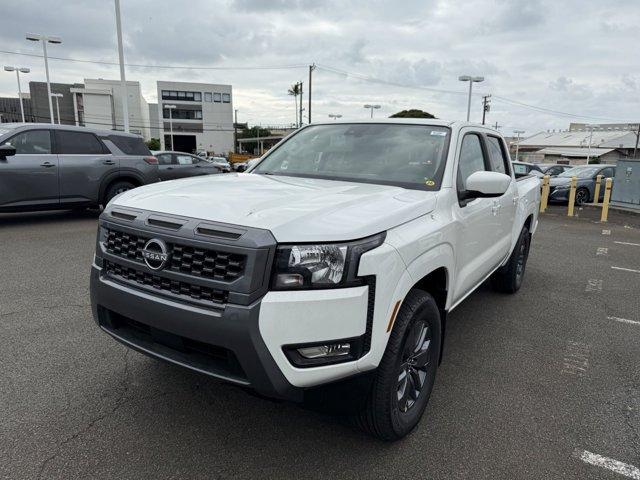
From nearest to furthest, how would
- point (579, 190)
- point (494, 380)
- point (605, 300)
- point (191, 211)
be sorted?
point (191, 211), point (494, 380), point (605, 300), point (579, 190)

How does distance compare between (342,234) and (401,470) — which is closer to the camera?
(342,234)

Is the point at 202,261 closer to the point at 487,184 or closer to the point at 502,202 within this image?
the point at 487,184

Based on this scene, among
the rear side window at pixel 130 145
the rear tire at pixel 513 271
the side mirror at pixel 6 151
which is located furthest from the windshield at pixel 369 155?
the rear side window at pixel 130 145

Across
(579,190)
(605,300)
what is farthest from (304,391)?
(579,190)

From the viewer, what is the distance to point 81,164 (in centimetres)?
910

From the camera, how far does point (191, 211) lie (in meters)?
2.43

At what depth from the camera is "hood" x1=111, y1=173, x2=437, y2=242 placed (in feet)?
7.33

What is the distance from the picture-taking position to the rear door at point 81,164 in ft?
29.2

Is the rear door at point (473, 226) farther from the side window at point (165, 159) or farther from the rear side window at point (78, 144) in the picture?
the side window at point (165, 159)

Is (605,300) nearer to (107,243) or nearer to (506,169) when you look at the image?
(506,169)

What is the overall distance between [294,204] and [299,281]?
534 mm

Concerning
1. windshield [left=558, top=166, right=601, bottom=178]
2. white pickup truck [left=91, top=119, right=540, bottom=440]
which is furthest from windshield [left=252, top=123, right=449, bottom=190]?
windshield [left=558, top=166, right=601, bottom=178]

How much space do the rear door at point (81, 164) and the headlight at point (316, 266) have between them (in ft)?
26.7

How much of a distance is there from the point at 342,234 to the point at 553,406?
6.82 feet
